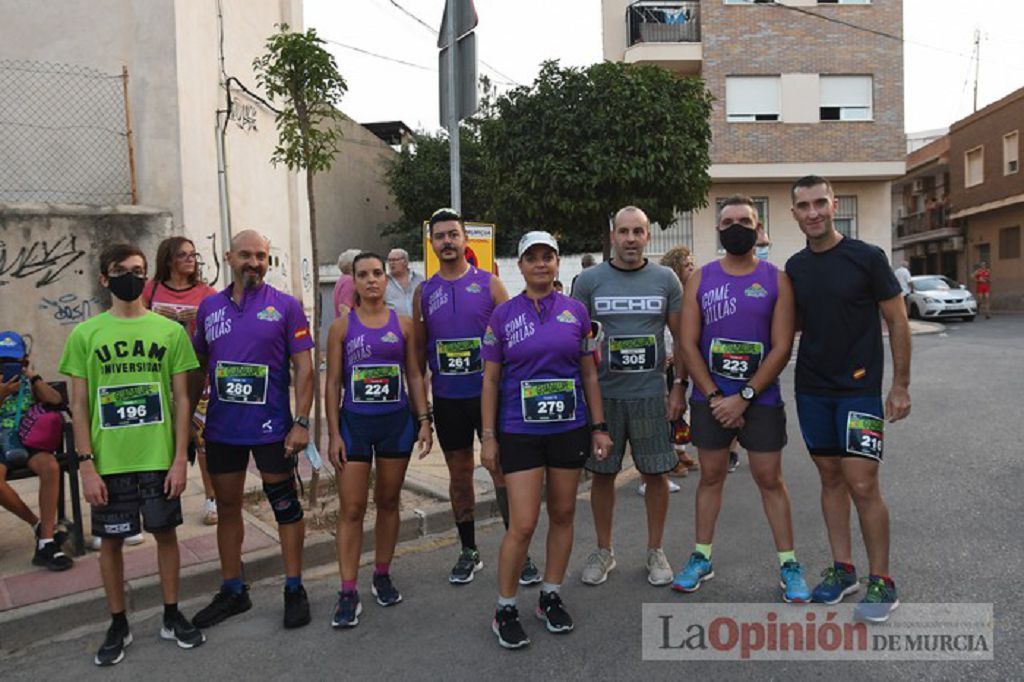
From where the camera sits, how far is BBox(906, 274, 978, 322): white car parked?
23328mm

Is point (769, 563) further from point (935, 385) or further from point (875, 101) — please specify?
point (875, 101)

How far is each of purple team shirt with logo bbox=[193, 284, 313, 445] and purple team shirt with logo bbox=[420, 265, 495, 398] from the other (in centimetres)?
77

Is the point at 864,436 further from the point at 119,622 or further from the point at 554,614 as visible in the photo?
the point at 119,622

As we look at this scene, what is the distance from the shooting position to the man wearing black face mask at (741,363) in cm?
394

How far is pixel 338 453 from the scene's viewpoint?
394 cm

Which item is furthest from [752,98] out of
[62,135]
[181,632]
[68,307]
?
[181,632]

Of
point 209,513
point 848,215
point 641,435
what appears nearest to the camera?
point 641,435

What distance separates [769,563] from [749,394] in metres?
1.19

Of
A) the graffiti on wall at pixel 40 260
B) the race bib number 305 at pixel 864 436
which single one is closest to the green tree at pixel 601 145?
the graffiti on wall at pixel 40 260

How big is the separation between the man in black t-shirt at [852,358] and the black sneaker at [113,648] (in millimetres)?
3434

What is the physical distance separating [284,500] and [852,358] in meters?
3.01

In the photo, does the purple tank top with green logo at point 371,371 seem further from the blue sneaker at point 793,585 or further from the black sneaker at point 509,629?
the blue sneaker at point 793,585

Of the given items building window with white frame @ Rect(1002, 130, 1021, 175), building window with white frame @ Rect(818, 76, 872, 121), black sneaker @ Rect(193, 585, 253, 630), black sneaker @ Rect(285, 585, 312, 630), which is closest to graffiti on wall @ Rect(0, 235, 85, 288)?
black sneaker @ Rect(193, 585, 253, 630)

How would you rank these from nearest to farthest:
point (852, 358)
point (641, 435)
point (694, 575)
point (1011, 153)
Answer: point (852, 358), point (694, 575), point (641, 435), point (1011, 153)
